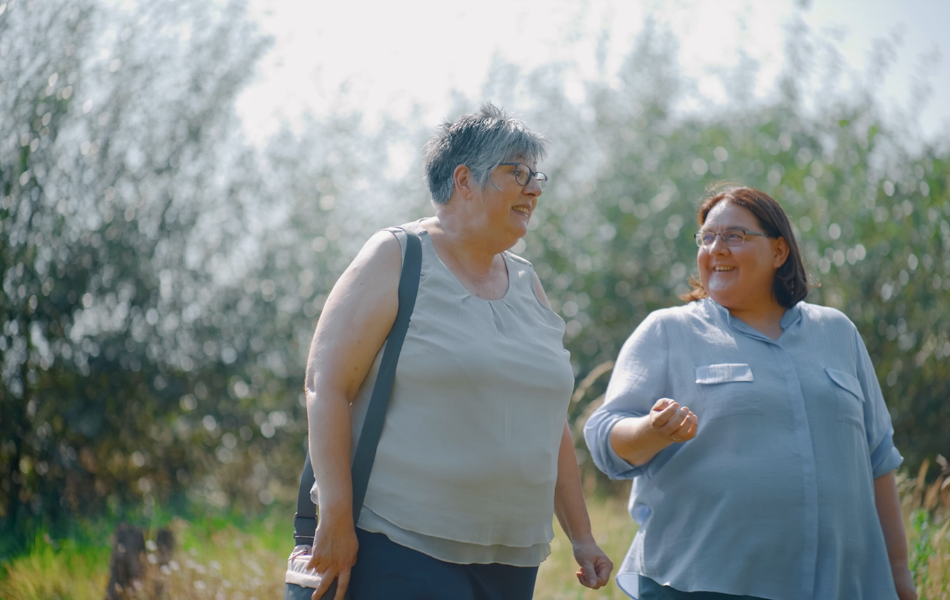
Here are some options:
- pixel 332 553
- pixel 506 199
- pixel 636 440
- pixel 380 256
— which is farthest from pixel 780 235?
pixel 332 553

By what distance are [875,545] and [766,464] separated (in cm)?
43

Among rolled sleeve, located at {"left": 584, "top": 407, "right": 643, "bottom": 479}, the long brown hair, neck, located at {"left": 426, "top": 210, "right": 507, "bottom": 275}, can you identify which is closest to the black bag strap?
neck, located at {"left": 426, "top": 210, "right": 507, "bottom": 275}

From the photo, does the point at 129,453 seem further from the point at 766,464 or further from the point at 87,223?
the point at 766,464

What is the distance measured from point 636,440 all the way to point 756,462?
36cm

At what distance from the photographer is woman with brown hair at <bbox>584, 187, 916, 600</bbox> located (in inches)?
87.8

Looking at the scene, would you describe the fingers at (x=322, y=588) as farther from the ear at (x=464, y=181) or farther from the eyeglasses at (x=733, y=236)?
the eyeglasses at (x=733, y=236)

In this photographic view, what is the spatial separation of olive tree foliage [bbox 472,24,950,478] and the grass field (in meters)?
2.21

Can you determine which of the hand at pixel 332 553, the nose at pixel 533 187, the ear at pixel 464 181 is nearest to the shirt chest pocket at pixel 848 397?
the nose at pixel 533 187

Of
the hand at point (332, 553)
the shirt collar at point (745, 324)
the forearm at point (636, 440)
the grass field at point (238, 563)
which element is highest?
the shirt collar at point (745, 324)

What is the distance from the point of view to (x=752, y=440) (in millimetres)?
2301

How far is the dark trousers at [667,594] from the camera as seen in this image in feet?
7.36

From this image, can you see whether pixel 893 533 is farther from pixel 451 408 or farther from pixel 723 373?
pixel 451 408

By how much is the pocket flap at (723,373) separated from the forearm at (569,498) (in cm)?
43

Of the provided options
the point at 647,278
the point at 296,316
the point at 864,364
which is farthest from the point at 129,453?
the point at 864,364
